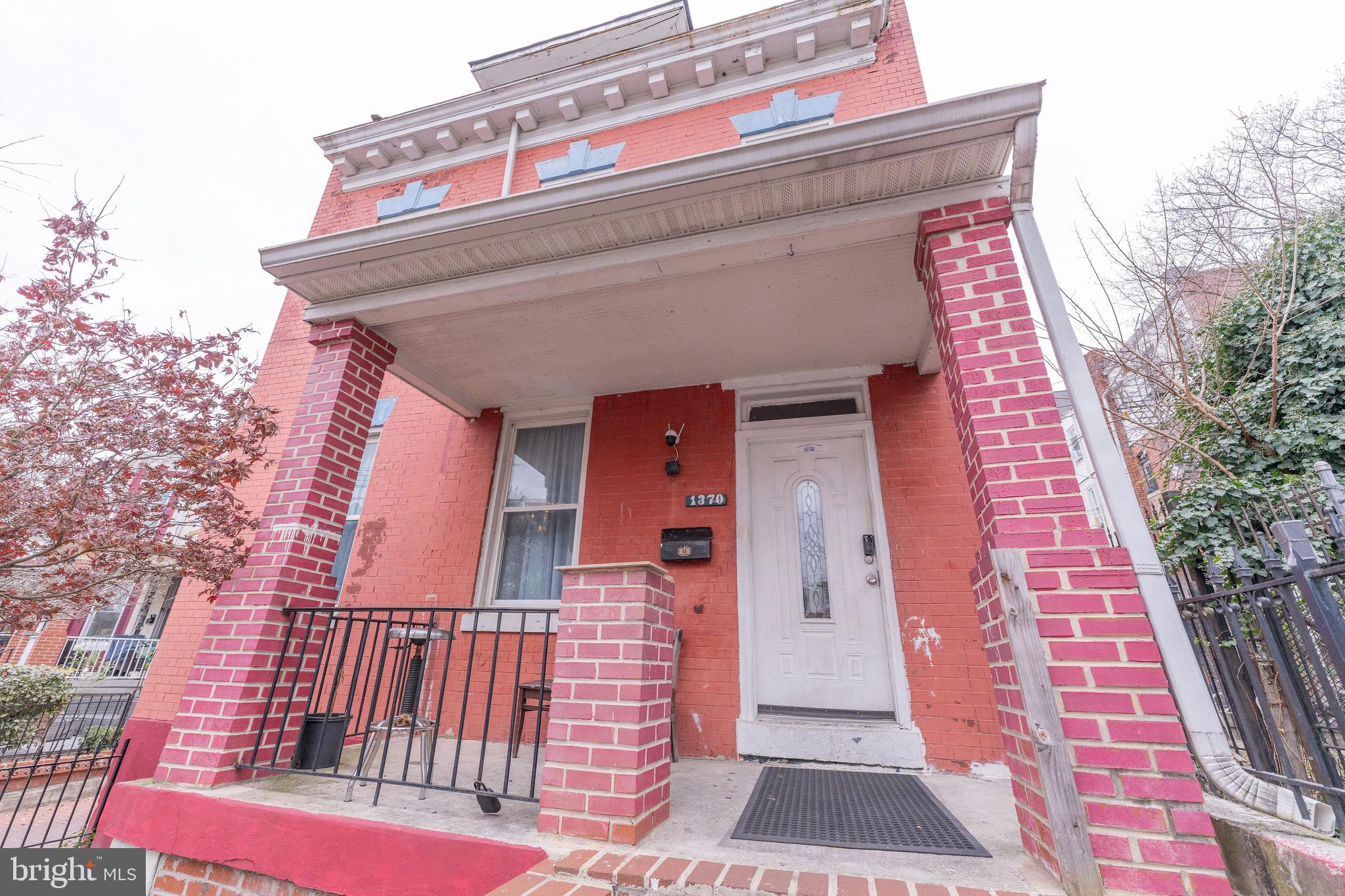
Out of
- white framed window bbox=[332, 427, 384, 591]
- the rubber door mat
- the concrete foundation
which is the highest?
white framed window bbox=[332, 427, 384, 591]

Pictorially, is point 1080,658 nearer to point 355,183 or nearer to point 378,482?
point 378,482

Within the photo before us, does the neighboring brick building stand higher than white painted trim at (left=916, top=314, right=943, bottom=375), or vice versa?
the neighboring brick building

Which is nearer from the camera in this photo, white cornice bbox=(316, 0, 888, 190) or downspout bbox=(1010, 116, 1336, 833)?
downspout bbox=(1010, 116, 1336, 833)

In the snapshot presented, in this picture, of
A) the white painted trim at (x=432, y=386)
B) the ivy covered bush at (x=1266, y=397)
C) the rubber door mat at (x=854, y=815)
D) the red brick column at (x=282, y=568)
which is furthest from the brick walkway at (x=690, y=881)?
the ivy covered bush at (x=1266, y=397)

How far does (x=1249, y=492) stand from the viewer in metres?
4.07

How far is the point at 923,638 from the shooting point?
3549mm

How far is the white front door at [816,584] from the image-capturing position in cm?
364

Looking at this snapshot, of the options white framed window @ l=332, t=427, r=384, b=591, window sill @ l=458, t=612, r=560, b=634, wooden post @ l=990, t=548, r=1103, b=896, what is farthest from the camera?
white framed window @ l=332, t=427, r=384, b=591

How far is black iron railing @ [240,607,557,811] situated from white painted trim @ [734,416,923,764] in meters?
1.44

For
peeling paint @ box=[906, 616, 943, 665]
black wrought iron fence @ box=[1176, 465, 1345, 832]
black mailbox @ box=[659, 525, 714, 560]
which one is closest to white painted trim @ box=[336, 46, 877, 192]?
black mailbox @ box=[659, 525, 714, 560]

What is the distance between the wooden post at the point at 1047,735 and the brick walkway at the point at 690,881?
19 centimetres

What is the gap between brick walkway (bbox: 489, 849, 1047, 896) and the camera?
1527 millimetres

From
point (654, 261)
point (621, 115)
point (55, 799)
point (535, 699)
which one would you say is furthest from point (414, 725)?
point (55, 799)

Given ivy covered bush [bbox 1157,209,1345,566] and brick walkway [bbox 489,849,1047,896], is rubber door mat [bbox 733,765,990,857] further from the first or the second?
ivy covered bush [bbox 1157,209,1345,566]
